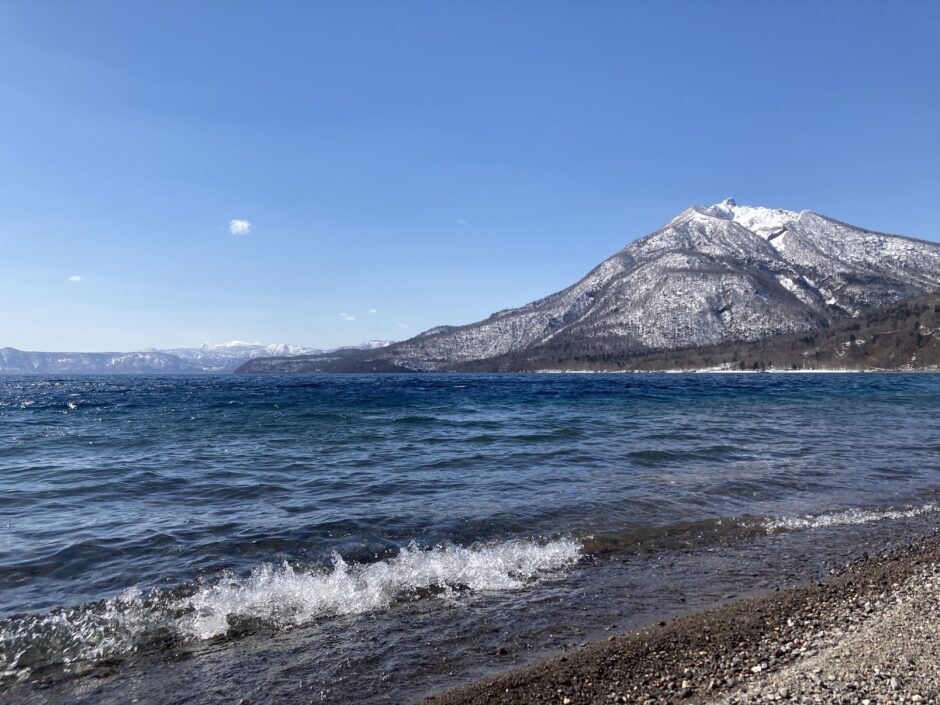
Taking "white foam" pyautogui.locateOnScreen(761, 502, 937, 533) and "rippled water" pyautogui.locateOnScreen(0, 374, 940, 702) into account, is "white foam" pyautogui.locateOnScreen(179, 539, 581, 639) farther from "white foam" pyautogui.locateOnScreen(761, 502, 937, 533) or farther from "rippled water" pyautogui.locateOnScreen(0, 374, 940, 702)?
"white foam" pyautogui.locateOnScreen(761, 502, 937, 533)

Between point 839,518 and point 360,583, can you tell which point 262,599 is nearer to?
point 360,583

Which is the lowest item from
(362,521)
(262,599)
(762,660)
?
(362,521)

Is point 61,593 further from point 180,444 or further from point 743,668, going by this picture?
point 180,444

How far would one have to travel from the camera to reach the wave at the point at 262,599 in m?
8.48

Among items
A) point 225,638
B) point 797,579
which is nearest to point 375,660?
point 225,638

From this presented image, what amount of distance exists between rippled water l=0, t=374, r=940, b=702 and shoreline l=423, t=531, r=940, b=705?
5.10 feet

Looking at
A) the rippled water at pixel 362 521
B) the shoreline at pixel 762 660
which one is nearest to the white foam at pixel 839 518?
the rippled water at pixel 362 521

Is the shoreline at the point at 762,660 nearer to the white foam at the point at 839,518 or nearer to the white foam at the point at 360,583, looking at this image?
the white foam at the point at 360,583

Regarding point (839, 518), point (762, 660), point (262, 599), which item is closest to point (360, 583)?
point (262, 599)

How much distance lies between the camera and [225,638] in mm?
8617

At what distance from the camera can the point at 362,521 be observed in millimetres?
→ 15000

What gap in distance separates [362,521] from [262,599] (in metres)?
5.15

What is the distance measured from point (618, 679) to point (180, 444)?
32.4 metres

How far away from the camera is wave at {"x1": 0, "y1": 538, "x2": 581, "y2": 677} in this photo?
27.8ft
